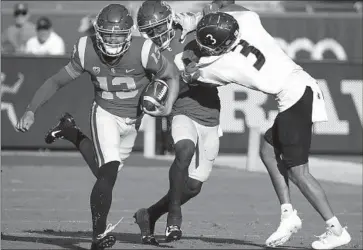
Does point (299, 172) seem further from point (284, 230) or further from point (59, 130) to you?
point (59, 130)

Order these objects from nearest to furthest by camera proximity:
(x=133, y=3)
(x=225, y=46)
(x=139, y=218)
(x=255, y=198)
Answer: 1. (x=225, y=46)
2. (x=139, y=218)
3. (x=255, y=198)
4. (x=133, y=3)

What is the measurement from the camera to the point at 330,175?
47.4 ft

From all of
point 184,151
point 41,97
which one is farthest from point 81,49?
point 184,151

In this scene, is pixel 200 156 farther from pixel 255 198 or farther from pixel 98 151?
pixel 255 198

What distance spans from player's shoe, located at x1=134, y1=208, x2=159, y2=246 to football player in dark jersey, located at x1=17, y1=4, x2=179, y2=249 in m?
0.58

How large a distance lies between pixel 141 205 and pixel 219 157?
4825mm

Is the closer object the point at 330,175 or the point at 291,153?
the point at 291,153

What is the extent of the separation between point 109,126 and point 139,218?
0.95m

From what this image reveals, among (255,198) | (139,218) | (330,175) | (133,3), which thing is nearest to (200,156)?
(139,218)

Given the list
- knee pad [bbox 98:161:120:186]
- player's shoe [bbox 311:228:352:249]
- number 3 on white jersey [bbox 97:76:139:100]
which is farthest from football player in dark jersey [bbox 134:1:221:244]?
player's shoe [bbox 311:228:352:249]

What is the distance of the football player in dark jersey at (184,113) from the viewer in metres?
8.89

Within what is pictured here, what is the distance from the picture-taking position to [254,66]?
27.6ft

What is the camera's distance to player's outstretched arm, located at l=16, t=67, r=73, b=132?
844 cm

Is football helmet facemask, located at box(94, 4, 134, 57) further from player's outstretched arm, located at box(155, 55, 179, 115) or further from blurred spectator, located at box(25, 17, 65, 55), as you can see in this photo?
blurred spectator, located at box(25, 17, 65, 55)
